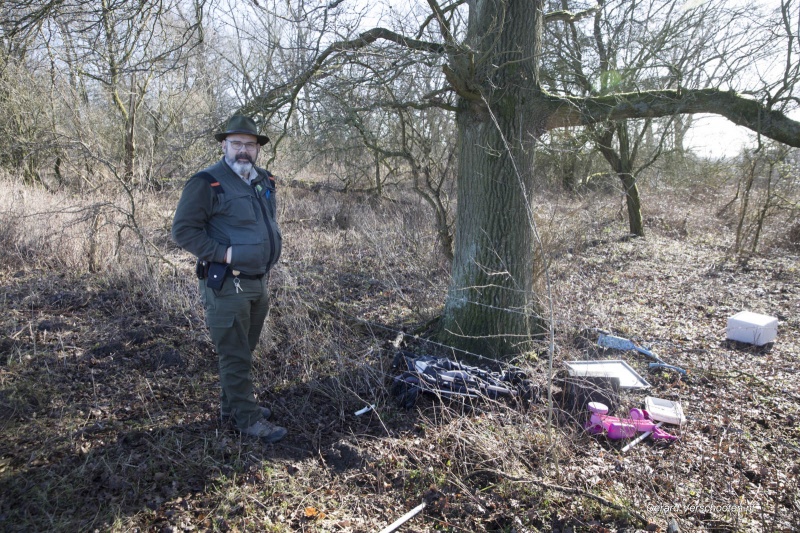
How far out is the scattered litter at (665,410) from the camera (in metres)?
3.67

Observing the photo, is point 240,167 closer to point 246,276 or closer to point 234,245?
point 234,245

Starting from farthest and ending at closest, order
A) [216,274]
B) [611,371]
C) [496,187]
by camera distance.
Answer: [496,187]
[611,371]
[216,274]

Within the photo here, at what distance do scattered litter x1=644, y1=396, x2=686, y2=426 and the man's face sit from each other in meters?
3.49

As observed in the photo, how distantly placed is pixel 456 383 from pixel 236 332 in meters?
1.75

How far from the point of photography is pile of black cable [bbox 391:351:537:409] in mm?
3855

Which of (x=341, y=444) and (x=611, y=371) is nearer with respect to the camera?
(x=341, y=444)

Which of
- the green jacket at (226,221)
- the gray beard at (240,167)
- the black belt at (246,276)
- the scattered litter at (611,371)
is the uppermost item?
the gray beard at (240,167)

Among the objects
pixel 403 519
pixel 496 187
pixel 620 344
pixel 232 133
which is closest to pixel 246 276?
pixel 232 133

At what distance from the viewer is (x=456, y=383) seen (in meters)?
3.90

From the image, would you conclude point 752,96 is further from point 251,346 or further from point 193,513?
point 193,513

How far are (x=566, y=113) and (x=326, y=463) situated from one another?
12.3 feet

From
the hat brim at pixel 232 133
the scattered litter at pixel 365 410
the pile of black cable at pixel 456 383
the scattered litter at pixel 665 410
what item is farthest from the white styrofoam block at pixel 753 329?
the hat brim at pixel 232 133

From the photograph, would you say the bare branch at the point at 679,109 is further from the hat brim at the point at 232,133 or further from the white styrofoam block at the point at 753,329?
the hat brim at the point at 232,133

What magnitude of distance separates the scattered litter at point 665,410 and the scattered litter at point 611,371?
0.57ft
